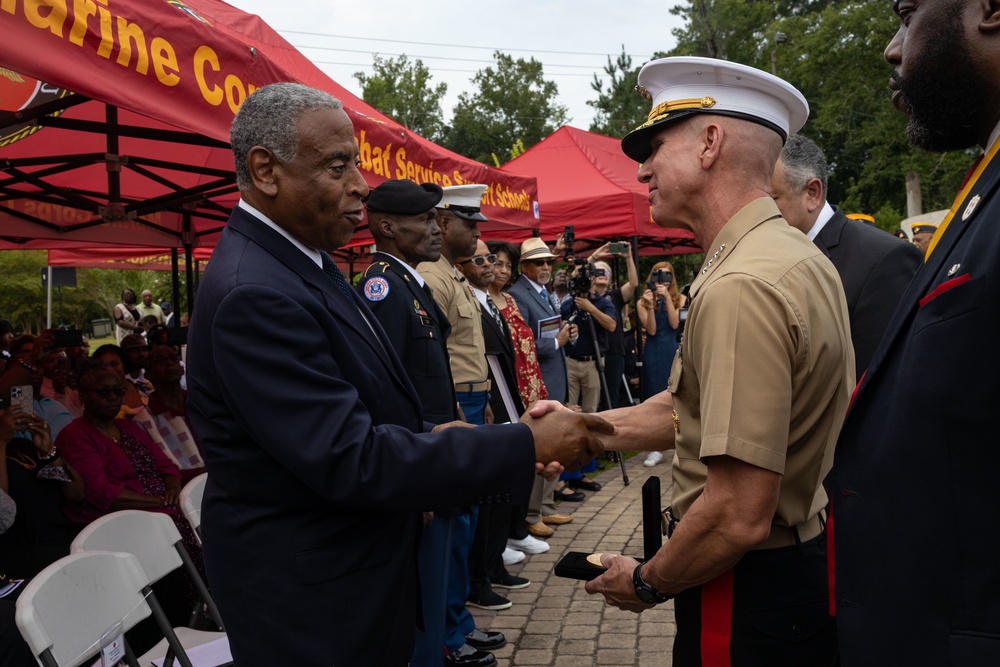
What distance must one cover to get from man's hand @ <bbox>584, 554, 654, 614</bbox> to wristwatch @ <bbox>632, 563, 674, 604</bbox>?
0.02 m

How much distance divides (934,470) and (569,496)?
6507mm

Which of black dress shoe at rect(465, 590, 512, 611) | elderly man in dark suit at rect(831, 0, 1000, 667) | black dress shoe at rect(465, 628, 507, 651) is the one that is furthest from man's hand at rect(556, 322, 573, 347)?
elderly man in dark suit at rect(831, 0, 1000, 667)

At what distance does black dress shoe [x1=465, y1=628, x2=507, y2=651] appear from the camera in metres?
4.35

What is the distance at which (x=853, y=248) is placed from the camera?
3.39 m

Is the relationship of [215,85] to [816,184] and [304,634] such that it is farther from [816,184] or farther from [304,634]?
[816,184]

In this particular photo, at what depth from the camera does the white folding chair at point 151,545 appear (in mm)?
3271

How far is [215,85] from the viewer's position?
323 centimetres

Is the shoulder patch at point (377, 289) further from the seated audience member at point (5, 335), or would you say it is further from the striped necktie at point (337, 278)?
the seated audience member at point (5, 335)

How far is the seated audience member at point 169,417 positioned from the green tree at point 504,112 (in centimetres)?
5999

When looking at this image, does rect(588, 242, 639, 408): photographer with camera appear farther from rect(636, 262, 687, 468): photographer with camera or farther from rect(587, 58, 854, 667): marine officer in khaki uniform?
rect(587, 58, 854, 667): marine officer in khaki uniform

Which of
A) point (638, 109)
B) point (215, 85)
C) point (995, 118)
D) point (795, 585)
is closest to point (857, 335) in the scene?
point (795, 585)

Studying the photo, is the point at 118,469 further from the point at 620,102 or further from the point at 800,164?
the point at 620,102

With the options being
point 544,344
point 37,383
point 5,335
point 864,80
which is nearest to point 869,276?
point 544,344

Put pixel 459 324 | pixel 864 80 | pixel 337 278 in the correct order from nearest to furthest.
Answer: pixel 337 278, pixel 459 324, pixel 864 80
